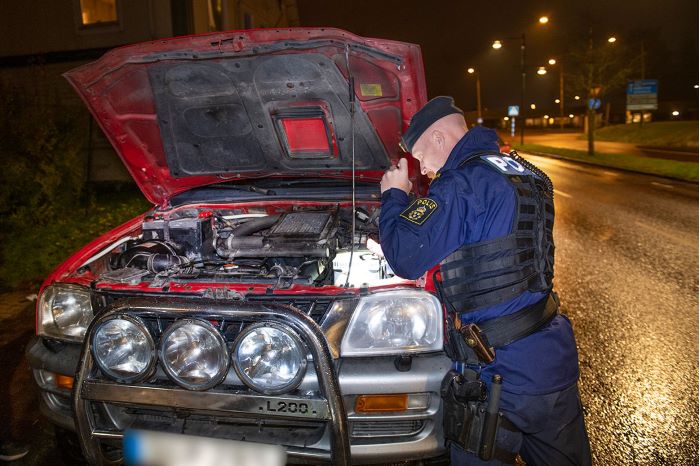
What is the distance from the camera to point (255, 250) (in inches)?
102

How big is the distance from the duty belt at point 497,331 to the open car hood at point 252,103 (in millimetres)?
1121

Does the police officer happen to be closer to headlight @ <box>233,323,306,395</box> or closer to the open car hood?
headlight @ <box>233,323,306,395</box>

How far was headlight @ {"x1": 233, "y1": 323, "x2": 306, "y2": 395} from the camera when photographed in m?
1.79

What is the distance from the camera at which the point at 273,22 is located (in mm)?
20750

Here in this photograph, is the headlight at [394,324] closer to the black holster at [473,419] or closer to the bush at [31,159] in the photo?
the black holster at [473,419]

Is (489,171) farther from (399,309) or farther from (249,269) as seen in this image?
(249,269)

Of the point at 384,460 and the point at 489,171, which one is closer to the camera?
the point at 489,171

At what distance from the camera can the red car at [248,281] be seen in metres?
1.83

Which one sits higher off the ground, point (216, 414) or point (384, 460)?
point (216, 414)

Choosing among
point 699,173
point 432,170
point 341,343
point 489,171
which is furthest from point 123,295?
point 699,173

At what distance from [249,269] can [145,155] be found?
122cm

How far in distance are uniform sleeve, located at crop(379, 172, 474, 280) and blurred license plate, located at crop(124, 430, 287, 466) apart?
849 millimetres

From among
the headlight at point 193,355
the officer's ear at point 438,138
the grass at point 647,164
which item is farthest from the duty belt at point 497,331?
the grass at point 647,164

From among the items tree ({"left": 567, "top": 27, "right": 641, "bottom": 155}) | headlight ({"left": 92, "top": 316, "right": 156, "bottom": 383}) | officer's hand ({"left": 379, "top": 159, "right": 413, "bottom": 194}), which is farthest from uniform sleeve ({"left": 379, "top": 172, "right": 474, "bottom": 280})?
tree ({"left": 567, "top": 27, "right": 641, "bottom": 155})
